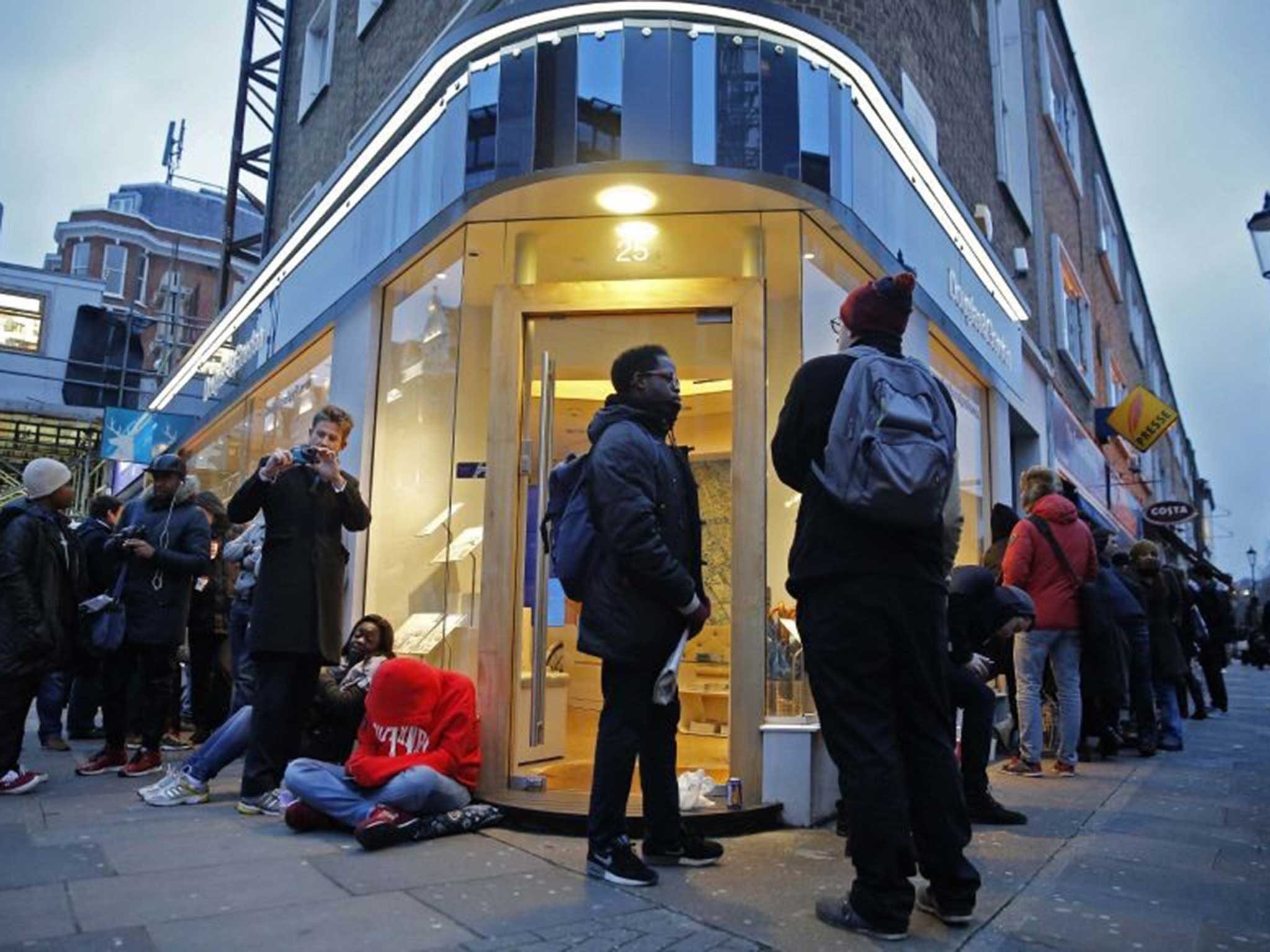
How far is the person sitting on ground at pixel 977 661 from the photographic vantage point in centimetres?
449

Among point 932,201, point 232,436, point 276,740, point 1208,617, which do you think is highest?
point 932,201

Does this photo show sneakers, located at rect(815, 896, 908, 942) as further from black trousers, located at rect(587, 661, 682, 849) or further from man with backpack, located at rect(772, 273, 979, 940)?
black trousers, located at rect(587, 661, 682, 849)

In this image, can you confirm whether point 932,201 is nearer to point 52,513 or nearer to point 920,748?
point 920,748

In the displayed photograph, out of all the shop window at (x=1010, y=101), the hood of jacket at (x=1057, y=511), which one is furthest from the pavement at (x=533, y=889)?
the shop window at (x=1010, y=101)

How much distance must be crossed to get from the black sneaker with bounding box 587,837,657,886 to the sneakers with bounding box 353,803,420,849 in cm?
90

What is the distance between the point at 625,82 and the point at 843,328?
2.14m

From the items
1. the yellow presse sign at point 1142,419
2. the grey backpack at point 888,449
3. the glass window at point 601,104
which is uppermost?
the yellow presse sign at point 1142,419

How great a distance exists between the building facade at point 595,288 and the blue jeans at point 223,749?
1112 mm

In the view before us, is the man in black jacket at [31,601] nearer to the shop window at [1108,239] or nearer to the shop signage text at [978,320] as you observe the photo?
the shop signage text at [978,320]

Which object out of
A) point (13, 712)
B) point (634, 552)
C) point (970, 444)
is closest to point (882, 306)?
point (634, 552)

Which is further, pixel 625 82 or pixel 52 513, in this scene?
pixel 52 513

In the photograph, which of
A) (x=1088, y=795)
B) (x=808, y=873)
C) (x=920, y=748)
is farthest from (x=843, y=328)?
→ (x=1088, y=795)

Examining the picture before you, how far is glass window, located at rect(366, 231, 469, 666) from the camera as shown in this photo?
18.6ft

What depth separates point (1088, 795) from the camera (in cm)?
559
